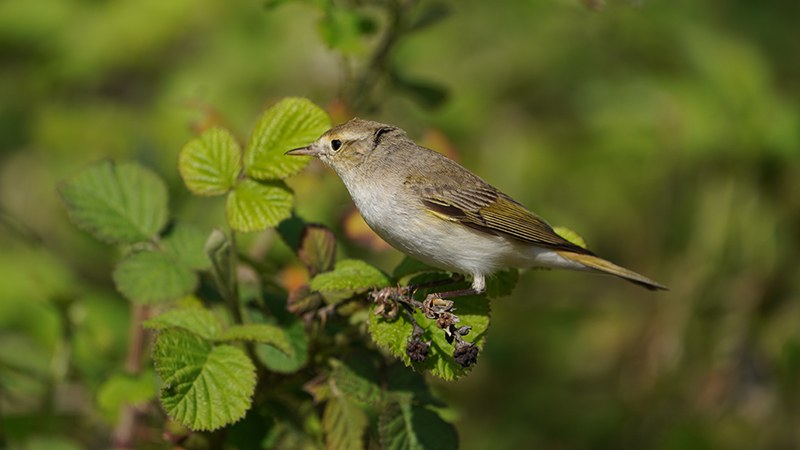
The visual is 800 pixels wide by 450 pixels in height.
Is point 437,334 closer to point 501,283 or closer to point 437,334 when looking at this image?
point 437,334

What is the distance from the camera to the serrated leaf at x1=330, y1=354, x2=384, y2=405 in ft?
5.82

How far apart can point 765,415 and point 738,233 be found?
3.64 ft

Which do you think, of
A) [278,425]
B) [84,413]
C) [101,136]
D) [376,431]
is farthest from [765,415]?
[101,136]

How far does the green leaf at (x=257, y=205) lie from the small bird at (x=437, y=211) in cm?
26

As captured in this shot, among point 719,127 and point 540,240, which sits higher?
point 719,127

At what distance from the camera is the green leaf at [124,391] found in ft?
6.59

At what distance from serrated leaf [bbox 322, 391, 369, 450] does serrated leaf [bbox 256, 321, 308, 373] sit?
0.15 meters

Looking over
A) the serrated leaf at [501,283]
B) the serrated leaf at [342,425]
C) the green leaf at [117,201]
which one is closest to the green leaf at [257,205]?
the green leaf at [117,201]

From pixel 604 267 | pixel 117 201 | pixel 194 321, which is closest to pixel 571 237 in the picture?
pixel 604 267

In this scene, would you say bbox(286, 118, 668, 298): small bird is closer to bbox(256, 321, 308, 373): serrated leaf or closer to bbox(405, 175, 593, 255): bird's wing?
bbox(405, 175, 593, 255): bird's wing

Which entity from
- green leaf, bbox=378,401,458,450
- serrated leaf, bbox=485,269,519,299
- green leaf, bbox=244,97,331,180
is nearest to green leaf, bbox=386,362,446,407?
green leaf, bbox=378,401,458,450

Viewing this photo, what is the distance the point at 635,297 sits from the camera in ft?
14.9

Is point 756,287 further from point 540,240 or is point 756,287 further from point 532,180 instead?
point 540,240

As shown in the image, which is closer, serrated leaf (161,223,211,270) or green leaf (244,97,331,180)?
green leaf (244,97,331,180)
